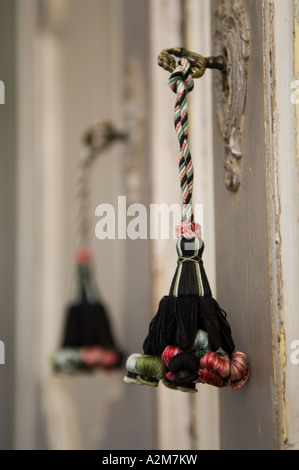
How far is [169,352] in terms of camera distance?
500mm

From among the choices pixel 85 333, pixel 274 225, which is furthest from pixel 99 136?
pixel 274 225

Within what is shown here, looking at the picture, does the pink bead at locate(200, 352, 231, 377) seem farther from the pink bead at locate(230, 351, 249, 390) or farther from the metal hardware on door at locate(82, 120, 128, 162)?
the metal hardware on door at locate(82, 120, 128, 162)

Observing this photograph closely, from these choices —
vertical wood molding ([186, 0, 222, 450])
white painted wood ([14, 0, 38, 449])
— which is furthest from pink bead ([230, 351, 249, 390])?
white painted wood ([14, 0, 38, 449])

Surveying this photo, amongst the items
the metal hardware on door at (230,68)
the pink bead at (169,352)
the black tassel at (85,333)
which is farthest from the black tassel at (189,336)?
the black tassel at (85,333)

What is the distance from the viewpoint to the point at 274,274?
512 mm

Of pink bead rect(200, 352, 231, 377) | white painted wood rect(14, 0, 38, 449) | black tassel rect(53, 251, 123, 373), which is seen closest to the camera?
pink bead rect(200, 352, 231, 377)

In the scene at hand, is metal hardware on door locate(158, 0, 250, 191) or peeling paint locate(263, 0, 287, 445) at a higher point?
metal hardware on door locate(158, 0, 250, 191)

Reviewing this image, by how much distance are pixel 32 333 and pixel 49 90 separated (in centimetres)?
56

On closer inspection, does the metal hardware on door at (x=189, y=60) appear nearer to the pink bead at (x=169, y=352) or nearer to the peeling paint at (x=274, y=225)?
the peeling paint at (x=274, y=225)

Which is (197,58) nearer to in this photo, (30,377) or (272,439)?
(272,439)

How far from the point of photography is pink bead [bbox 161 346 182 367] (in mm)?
498

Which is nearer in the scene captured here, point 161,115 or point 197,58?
point 197,58

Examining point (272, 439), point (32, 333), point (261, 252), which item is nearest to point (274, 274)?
point (261, 252)

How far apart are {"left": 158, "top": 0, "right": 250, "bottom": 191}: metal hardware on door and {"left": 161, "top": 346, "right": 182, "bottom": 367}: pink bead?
180 millimetres
